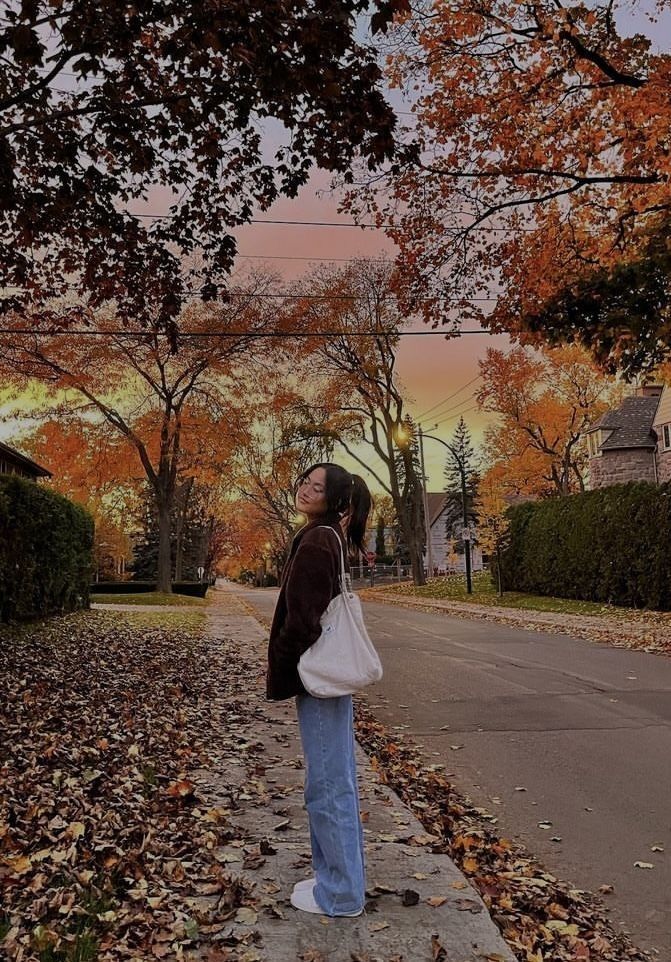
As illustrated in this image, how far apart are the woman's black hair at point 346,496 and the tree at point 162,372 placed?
22.6 m

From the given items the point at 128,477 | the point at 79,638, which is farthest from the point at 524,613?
the point at 128,477

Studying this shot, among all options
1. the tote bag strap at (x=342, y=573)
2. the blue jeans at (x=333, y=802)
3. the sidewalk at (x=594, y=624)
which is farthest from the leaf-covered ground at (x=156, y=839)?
the sidewalk at (x=594, y=624)

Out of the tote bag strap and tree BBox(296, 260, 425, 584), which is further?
tree BBox(296, 260, 425, 584)

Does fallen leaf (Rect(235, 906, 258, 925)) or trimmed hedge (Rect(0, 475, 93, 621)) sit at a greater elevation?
trimmed hedge (Rect(0, 475, 93, 621))

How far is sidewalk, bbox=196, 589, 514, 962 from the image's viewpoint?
324cm

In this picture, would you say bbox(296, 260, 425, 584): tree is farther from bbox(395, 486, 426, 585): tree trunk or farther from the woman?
the woman

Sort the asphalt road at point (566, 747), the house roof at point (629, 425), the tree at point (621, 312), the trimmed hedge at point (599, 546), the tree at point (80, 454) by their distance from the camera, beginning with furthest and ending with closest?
the house roof at point (629, 425) → the tree at point (80, 454) → the trimmed hedge at point (599, 546) → the tree at point (621, 312) → the asphalt road at point (566, 747)

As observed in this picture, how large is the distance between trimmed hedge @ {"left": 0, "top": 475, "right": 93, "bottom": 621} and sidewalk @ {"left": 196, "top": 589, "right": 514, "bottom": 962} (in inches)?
393

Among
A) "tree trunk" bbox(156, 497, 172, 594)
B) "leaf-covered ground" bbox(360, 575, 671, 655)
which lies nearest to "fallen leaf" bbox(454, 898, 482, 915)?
"leaf-covered ground" bbox(360, 575, 671, 655)

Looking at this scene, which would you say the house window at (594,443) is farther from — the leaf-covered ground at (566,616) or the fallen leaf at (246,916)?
the fallen leaf at (246,916)

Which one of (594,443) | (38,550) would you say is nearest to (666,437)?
(594,443)

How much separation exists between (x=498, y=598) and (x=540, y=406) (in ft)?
46.3

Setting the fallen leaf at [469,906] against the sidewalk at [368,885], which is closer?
the sidewalk at [368,885]

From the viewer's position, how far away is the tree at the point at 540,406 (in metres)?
40.1
